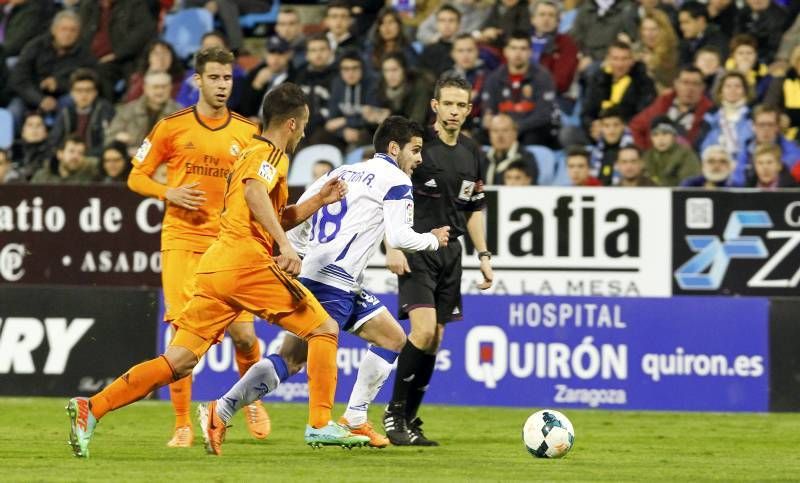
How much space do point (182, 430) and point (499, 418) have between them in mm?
3549

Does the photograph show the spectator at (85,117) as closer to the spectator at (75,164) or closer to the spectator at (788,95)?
the spectator at (75,164)

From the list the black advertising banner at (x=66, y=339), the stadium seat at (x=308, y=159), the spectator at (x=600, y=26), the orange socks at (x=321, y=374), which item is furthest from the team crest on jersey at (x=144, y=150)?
the spectator at (x=600, y=26)

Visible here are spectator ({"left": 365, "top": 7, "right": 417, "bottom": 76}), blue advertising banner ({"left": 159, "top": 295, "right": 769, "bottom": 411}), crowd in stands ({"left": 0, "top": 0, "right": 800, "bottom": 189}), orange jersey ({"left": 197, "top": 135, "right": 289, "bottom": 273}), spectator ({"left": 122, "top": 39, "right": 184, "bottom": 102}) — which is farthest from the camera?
spectator ({"left": 122, "top": 39, "right": 184, "bottom": 102})

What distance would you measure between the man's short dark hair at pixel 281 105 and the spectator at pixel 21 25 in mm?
11855

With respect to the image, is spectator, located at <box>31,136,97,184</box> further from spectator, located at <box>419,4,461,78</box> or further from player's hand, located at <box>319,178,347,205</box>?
player's hand, located at <box>319,178,347,205</box>

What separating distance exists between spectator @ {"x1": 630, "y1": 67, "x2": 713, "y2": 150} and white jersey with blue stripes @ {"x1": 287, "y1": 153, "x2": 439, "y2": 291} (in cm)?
753

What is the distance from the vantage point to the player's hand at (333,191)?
30.8ft

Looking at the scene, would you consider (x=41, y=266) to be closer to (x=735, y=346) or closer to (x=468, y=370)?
(x=468, y=370)

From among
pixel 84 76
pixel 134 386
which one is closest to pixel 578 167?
pixel 84 76

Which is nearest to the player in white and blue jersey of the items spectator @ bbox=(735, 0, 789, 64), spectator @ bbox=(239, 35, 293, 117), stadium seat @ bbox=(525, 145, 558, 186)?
stadium seat @ bbox=(525, 145, 558, 186)

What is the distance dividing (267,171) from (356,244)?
1.11 metres

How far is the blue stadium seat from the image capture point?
2069 centimetres

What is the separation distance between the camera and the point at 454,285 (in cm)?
1137

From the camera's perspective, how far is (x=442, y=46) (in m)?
18.4
